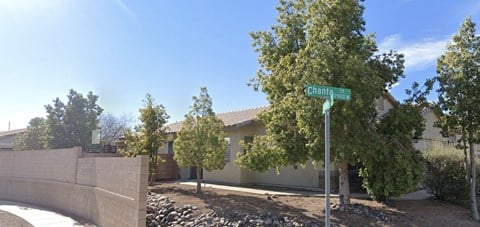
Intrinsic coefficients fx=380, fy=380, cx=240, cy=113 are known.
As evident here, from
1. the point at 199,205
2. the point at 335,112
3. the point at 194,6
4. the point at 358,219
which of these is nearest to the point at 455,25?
the point at 335,112

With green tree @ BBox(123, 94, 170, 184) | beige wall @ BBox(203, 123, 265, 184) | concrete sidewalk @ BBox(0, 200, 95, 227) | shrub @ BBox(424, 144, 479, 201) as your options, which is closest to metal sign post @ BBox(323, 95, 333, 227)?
concrete sidewalk @ BBox(0, 200, 95, 227)

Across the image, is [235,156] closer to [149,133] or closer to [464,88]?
[149,133]

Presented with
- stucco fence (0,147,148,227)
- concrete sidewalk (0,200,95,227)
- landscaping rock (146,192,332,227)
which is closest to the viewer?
stucco fence (0,147,148,227)

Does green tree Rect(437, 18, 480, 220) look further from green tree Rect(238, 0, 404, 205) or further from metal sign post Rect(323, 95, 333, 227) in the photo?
metal sign post Rect(323, 95, 333, 227)

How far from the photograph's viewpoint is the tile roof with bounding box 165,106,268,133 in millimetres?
17462

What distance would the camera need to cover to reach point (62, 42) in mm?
14141

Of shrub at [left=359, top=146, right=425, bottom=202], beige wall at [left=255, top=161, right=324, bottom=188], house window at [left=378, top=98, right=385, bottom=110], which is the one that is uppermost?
house window at [left=378, top=98, right=385, bottom=110]

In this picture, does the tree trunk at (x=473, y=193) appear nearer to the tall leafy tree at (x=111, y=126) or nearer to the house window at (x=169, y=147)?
the house window at (x=169, y=147)

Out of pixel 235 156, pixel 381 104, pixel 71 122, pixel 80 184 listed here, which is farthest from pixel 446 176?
pixel 71 122

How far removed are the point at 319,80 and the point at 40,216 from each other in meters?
10.1

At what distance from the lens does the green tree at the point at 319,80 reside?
373 inches

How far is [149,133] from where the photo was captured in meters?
15.6

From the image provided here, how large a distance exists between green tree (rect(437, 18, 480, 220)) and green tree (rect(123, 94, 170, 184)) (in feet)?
34.2

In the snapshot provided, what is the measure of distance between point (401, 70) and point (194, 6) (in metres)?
6.67
